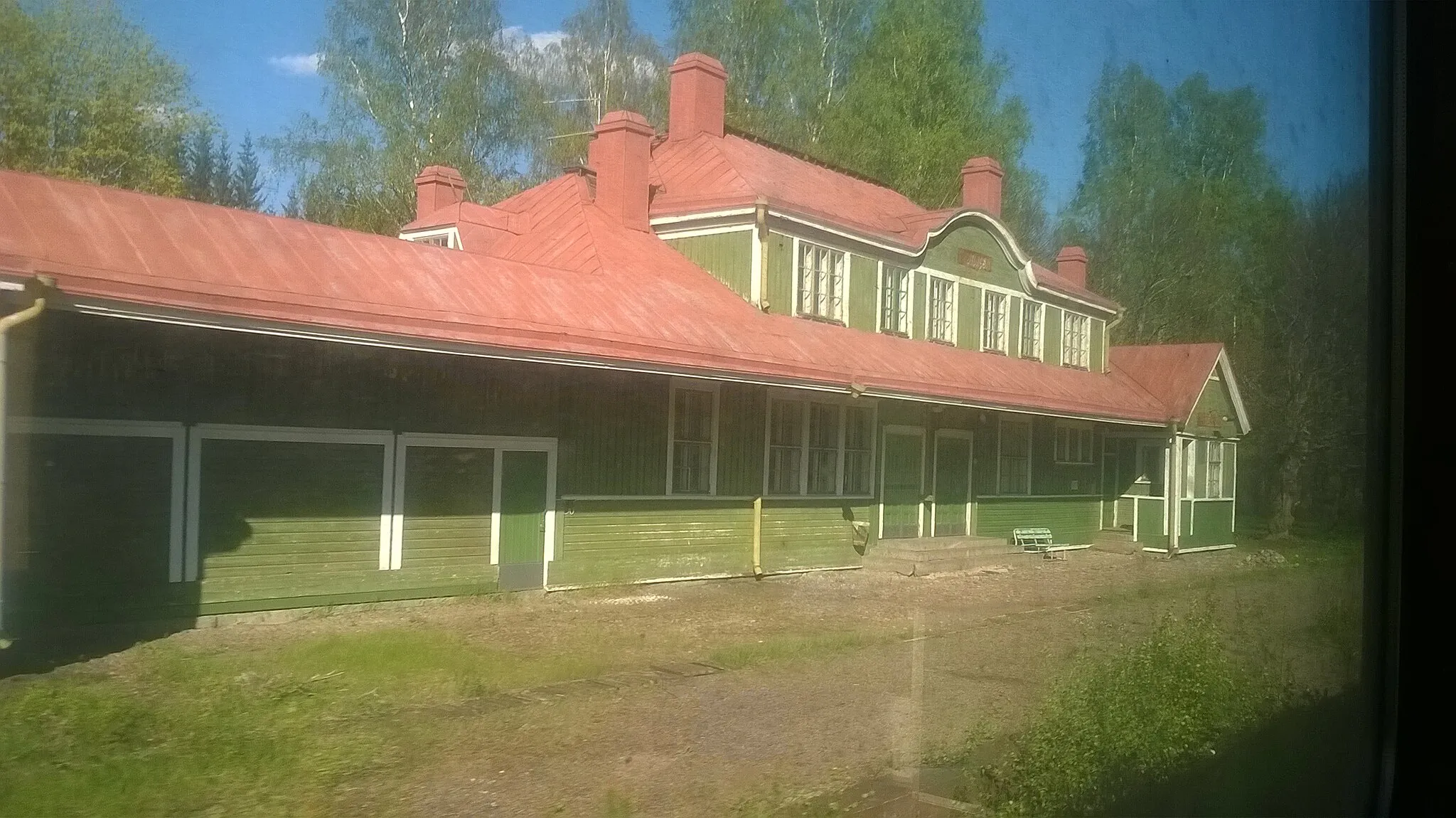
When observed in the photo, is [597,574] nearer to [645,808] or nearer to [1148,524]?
[645,808]

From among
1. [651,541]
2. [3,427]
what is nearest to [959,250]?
[651,541]

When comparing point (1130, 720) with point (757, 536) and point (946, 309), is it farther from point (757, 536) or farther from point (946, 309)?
point (946, 309)

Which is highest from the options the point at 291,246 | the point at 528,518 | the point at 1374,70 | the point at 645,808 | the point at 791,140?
the point at 1374,70

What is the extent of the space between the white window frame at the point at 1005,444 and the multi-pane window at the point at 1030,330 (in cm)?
44

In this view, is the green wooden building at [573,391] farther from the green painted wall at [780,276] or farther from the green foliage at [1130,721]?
the green foliage at [1130,721]

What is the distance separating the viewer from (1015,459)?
7.84 metres

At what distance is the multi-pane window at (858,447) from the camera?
275 inches

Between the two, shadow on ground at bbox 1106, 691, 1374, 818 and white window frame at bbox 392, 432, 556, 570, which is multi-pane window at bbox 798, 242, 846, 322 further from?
shadow on ground at bbox 1106, 691, 1374, 818

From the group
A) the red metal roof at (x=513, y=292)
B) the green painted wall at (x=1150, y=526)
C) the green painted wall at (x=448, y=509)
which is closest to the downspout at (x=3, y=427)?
the red metal roof at (x=513, y=292)

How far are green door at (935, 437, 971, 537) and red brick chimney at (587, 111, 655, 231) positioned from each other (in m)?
2.70

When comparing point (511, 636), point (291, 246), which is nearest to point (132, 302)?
point (291, 246)

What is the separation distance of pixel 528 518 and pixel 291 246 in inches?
69.7

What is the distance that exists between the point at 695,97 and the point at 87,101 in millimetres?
2738

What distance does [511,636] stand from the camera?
4.92 metres
